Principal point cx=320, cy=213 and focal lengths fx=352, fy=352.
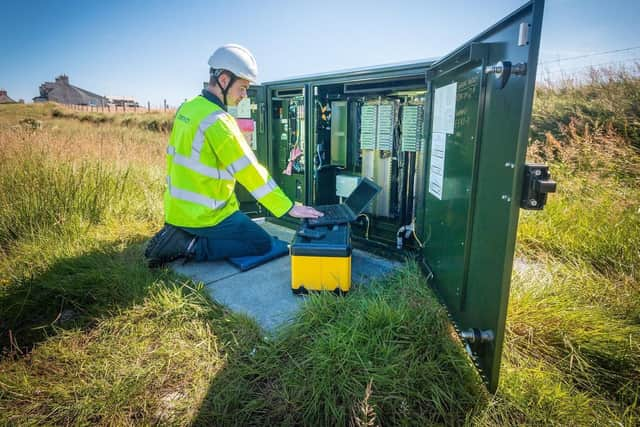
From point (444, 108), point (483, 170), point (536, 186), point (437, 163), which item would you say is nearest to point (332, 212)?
point (437, 163)

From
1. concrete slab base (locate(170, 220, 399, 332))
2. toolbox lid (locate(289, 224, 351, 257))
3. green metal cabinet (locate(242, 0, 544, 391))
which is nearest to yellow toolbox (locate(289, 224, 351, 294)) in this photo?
toolbox lid (locate(289, 224, 351, 257))

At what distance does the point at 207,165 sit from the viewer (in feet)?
9.12

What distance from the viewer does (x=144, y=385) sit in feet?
5.93

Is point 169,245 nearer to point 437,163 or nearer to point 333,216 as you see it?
point 333,216

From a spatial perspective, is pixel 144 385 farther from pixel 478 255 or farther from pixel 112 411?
pixel 478 255

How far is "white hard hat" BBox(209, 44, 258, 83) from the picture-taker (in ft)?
8.89

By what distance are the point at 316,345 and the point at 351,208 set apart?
4.82 ft

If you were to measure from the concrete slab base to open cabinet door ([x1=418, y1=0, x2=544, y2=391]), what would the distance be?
0.84 m

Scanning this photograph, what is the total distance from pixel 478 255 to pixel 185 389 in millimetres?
1629

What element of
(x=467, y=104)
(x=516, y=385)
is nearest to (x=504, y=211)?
(x=467, y=104)

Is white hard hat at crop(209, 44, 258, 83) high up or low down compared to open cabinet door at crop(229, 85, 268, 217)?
up

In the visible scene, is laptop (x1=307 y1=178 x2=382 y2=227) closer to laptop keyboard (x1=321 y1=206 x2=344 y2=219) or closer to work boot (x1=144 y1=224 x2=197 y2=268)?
laptop keyboard (x1=321 y1=206 x2=344 y2=219)

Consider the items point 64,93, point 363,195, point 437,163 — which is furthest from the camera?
point 64,93

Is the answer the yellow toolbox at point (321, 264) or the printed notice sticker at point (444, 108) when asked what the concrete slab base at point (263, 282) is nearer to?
the yellow toolbox at point (321, 264)
